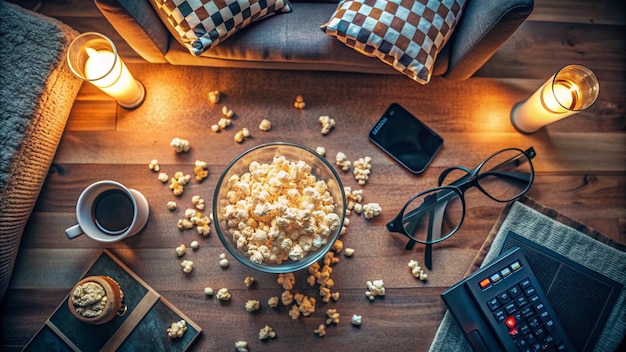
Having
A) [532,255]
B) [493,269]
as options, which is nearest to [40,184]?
[493,269]

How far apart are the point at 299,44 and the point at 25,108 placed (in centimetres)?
70

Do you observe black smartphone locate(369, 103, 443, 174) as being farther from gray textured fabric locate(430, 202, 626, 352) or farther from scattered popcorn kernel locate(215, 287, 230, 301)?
scattered popcorn kernel locate(215, 287, 230, 301)

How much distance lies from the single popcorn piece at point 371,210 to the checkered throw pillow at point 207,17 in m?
0.57

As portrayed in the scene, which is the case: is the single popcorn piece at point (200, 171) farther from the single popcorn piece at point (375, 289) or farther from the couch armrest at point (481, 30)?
the couch armrest at point (481, 30)

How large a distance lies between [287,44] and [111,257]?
72 cm

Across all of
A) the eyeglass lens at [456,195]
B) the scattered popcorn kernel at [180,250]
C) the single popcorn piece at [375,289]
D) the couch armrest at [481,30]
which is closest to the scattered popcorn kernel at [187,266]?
the scattered popcorn kernel at [180,250]

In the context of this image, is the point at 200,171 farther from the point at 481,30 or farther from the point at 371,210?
the point at 481,30

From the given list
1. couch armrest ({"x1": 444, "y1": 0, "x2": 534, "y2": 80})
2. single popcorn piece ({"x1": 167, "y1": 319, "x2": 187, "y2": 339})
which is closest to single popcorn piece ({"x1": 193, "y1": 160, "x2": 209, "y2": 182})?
single popcorn piece ({"x1": 167, "y1": 319, "x2": 187, "y2": 339})

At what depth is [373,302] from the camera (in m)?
1.06

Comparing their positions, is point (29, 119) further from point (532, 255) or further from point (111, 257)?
point (532, 255)

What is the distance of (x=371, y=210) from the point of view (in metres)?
1.07

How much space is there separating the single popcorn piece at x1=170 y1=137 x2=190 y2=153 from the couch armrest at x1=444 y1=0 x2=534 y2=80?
753 millimetres

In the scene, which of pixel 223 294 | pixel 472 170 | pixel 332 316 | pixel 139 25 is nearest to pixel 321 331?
pixel 332 316

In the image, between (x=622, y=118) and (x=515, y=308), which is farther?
(x=622, y=118)
